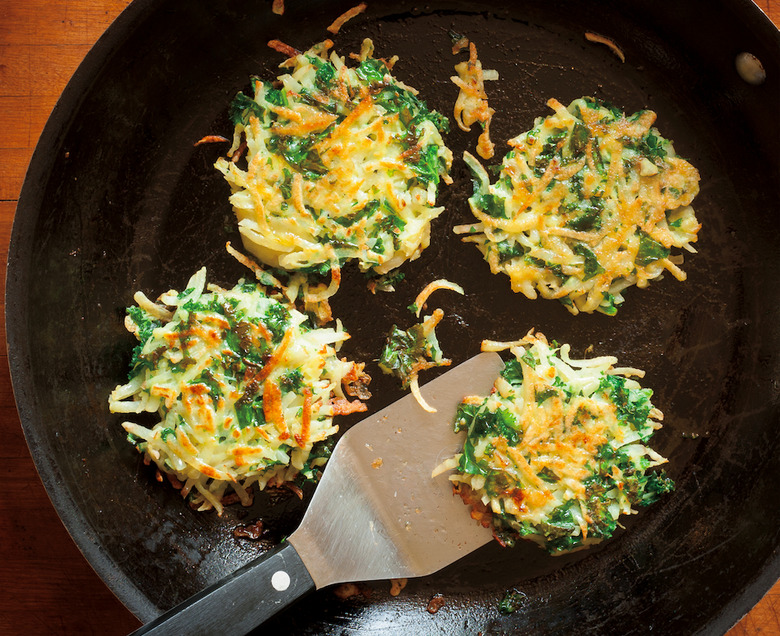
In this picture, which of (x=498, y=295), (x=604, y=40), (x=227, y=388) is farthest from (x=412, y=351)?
(x=604, y=40)

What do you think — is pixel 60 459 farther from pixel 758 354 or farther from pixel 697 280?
pixel 758 354

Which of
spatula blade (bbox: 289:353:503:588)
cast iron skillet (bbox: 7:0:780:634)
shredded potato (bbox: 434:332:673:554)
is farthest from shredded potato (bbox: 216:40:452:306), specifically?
shredded potato (bbox: 434:332:673:554)

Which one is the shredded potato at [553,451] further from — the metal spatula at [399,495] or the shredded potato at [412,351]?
the shredded potato at [412,351]

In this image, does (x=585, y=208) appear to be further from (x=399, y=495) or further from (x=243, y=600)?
(x=243, y=600)

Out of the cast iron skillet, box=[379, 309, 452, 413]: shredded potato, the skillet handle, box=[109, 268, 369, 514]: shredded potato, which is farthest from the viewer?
box=[379, 309, 452, 413]: shredded potato

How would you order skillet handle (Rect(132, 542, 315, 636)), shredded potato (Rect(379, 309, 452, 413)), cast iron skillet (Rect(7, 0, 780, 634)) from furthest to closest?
shredded potato (Rect(379, 309, 452, 413)), cast iron skillet (Rect(7, 0, 780, 634)), skillet handle (Rect(132, 542, 315, 636))

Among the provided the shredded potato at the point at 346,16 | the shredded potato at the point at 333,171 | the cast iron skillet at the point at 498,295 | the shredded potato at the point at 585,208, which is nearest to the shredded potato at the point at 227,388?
the cast iron skillet at the point at 498,295

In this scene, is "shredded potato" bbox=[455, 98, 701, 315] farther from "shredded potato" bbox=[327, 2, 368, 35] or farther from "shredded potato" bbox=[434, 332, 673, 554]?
"shredded potato" bbox=[327, 2, 368, 35]

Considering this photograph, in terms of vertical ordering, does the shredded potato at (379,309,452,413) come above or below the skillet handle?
above
